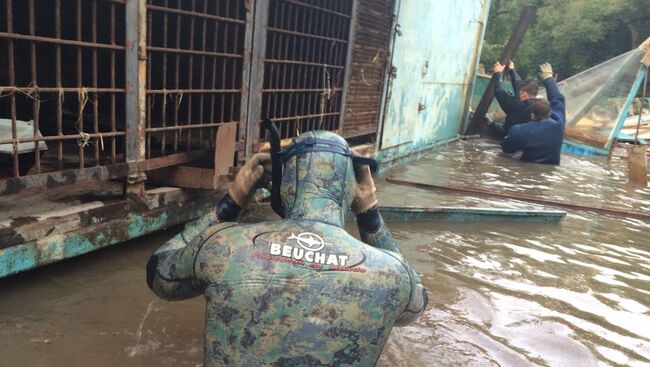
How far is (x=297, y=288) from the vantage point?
1.80 m

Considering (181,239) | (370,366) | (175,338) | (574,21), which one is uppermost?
(574,21)

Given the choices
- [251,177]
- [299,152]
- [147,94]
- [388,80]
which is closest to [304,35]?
[147,94]

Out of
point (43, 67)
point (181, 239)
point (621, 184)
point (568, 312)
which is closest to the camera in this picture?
point (181, 239)

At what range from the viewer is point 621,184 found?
8617 millimetres

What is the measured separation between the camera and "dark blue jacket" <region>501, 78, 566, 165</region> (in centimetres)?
919

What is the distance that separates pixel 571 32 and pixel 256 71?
27.4 metres

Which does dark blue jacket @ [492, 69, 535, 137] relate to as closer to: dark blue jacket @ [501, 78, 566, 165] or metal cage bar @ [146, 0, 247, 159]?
dark blue jacket @ [501, 78, 566, 165]

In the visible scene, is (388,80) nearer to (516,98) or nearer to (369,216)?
(516,98)

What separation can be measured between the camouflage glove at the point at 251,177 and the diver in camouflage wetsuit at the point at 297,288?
1.27 ft

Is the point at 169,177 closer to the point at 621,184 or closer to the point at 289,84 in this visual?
the point at 289,84

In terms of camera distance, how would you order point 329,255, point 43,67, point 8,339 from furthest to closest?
point 43,67 → point 8,339 → point 329,255

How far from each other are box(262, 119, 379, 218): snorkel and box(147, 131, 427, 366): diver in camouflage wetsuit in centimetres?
17

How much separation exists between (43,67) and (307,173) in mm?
4383

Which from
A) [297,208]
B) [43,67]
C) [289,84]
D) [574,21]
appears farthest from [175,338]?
[574,21]
